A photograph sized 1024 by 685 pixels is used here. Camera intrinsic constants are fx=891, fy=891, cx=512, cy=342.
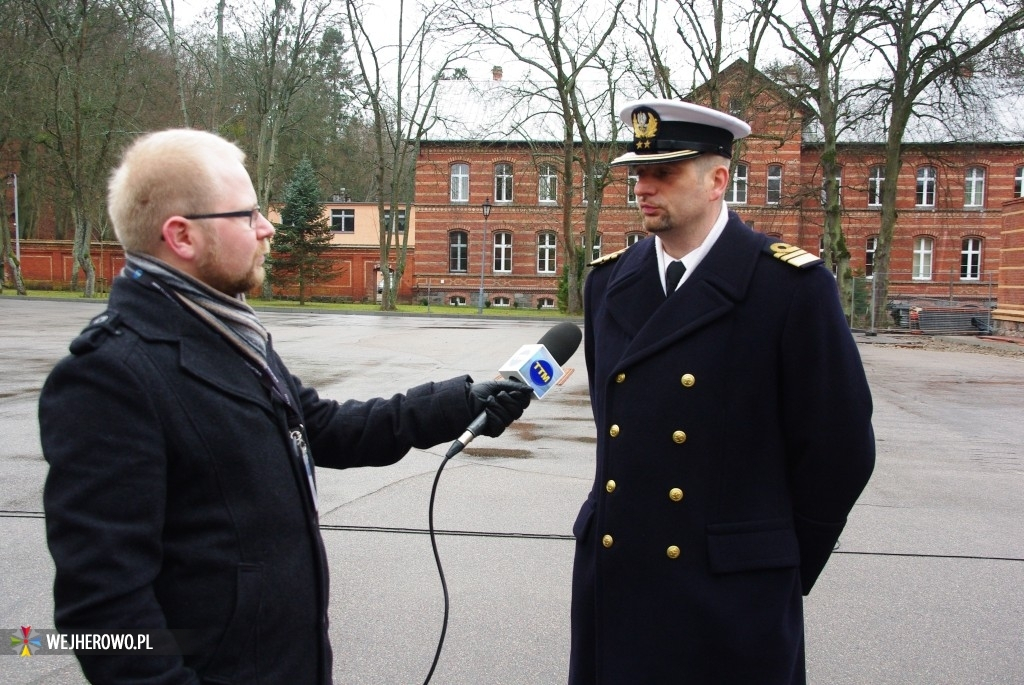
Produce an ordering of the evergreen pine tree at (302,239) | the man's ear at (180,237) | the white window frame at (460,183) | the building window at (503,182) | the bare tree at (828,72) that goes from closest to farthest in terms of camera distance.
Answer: the man's ear at (180,237)
the bare tree at (828,72)
the evergreen pine tree at (302,239)
the building window at (503,182)
the white window frame at (460,183)

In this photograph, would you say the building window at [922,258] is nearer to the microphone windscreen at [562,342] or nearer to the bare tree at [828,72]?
the bare tree at [828,72]

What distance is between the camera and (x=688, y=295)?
2.50m

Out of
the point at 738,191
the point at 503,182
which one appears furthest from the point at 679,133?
the point at 503,182

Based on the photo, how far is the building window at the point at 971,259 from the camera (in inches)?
1864

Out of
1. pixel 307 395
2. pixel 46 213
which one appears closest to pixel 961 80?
pixel 307 395

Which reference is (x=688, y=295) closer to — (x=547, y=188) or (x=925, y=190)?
(x=547, y=188)

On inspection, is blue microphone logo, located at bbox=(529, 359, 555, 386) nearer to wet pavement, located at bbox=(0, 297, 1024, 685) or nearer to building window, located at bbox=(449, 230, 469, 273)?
wet pavement, located at bbox=(0, 297, 1024, 685)

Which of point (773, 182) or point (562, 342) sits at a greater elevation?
point (773, 182)

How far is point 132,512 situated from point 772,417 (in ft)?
5.30

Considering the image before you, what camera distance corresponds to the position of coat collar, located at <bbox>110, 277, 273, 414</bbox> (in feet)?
6.40

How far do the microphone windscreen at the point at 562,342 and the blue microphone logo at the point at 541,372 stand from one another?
0.30ft

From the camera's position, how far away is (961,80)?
2839cm

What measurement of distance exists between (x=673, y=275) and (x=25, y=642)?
346cm

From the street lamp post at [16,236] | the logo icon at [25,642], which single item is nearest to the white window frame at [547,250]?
the street lamp post at [16,236]
